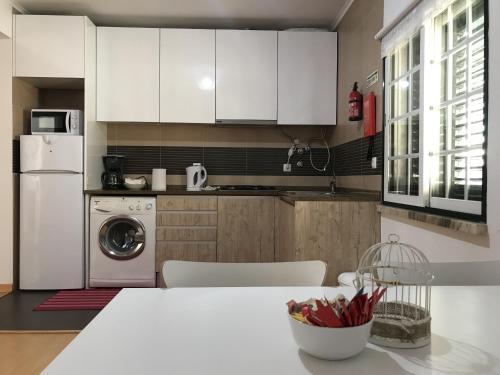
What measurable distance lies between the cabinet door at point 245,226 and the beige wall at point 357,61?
2.61 feet

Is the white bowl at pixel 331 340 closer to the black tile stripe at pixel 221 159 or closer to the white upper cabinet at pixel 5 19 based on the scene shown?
the black tile stripe at pixel 221 159

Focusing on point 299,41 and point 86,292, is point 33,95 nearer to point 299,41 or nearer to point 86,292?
point 86,292

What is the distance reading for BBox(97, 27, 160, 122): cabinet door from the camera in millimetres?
3900

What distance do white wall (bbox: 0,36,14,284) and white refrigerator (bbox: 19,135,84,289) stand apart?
10 cm

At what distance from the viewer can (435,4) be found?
2014 mm

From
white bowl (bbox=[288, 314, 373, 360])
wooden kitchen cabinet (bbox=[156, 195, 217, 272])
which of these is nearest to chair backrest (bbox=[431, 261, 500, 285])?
white bowl (bbox=[288, 314, 373, 360])

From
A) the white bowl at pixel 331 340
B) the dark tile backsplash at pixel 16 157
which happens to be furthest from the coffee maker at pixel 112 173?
the white bowl at pixel 331 340

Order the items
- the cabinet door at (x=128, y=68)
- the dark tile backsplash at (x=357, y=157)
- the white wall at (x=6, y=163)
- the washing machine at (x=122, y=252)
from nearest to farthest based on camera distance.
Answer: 1. the dark tile backsplash at (x=357, y=157)
2. the white wall at (x=6, y=163)
3. the washing machine at (x=122, y=252)
4. the cabinet door at (x=128, y=68)

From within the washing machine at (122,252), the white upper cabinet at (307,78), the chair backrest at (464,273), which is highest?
the white upper cabinet at (307,78)

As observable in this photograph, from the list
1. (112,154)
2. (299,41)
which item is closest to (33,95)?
(112,154)

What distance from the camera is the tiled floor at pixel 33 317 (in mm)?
2746

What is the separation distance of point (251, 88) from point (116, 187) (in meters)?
1.60

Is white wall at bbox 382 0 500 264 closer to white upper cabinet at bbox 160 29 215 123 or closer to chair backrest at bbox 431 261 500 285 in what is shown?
chair backrest at bbox 431 261 500 285

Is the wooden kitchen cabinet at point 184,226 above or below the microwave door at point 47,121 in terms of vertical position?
below
